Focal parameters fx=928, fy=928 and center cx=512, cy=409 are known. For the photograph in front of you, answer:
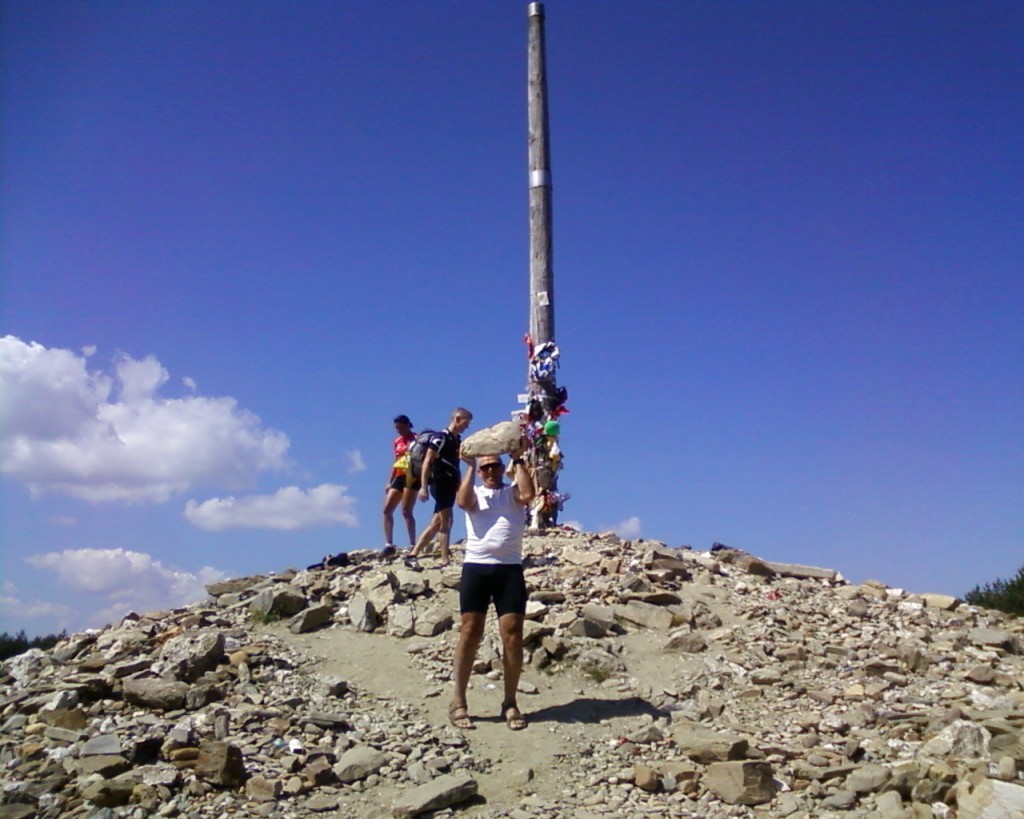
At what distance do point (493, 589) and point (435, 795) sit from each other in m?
1.59

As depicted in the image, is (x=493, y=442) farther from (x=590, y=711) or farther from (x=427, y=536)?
(x=427, y=536)

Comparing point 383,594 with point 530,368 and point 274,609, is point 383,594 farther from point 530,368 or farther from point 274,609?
point 530,368

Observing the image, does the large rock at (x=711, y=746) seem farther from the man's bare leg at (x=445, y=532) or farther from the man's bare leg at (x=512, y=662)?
the man's bare leg at (x=445, y=532)

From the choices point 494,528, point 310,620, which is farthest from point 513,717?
point 310,620

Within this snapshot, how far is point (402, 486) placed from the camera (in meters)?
11.0

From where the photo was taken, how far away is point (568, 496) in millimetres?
12086

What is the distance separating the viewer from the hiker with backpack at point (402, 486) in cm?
1090

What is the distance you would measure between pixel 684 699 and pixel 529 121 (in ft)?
28.9

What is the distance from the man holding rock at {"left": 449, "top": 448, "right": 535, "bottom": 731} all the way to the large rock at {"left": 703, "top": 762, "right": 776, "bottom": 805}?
4.67ft

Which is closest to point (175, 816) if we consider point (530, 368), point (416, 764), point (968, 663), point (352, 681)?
point (416, 764)

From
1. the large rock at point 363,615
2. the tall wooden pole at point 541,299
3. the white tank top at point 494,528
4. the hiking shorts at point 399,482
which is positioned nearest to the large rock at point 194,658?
the large rock at point 363,615

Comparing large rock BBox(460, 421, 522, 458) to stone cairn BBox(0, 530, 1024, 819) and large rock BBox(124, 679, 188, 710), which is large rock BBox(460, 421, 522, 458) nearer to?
stone cairn BBox(0, 530, 1024, 819)

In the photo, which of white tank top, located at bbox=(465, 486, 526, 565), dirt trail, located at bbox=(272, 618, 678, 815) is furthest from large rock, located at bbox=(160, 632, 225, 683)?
white tank top, located at bbox=(465, 486, 526, 565)

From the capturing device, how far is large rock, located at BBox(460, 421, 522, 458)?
7543 millimetres
